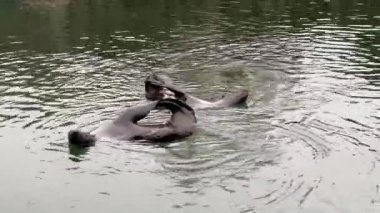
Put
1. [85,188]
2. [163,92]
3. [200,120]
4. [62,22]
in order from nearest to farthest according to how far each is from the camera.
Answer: [85,188]
[200,120]
[163,92]
[62,22]

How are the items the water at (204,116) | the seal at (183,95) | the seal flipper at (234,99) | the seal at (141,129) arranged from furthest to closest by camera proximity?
the seal flipper at (234,99), the seal at (183,95), the seal at (141,129), the water at (204,116)

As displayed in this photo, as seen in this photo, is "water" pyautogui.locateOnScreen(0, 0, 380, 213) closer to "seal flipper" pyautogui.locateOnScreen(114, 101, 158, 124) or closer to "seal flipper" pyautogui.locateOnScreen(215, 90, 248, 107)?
"seal flipper" pyautogui.locateOnScreen(215, 90, 248, 107)

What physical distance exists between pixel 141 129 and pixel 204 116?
2136mm

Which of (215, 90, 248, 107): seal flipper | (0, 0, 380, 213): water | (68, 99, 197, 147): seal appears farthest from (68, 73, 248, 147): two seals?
(215, 90, 248, 107): seal flipper

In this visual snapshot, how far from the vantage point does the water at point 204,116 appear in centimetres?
1267

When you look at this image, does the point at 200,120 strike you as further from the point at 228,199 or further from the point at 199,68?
the point at 199,68

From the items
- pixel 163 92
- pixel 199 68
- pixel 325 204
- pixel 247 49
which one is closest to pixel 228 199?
pixel 325 204

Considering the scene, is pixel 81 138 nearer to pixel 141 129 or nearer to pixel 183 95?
pixel 141 129

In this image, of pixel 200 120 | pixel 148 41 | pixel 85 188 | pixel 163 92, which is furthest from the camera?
pixel 148 41

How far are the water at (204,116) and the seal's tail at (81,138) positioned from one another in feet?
0.55

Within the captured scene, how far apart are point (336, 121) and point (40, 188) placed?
24.1 feet

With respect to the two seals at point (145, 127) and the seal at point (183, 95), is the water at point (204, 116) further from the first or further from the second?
the seal at point (183, 95)

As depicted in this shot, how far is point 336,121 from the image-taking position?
53.6 feet

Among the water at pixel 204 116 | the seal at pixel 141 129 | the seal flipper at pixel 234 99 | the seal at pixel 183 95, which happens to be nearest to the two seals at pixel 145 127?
the seal at pixel 141 129
